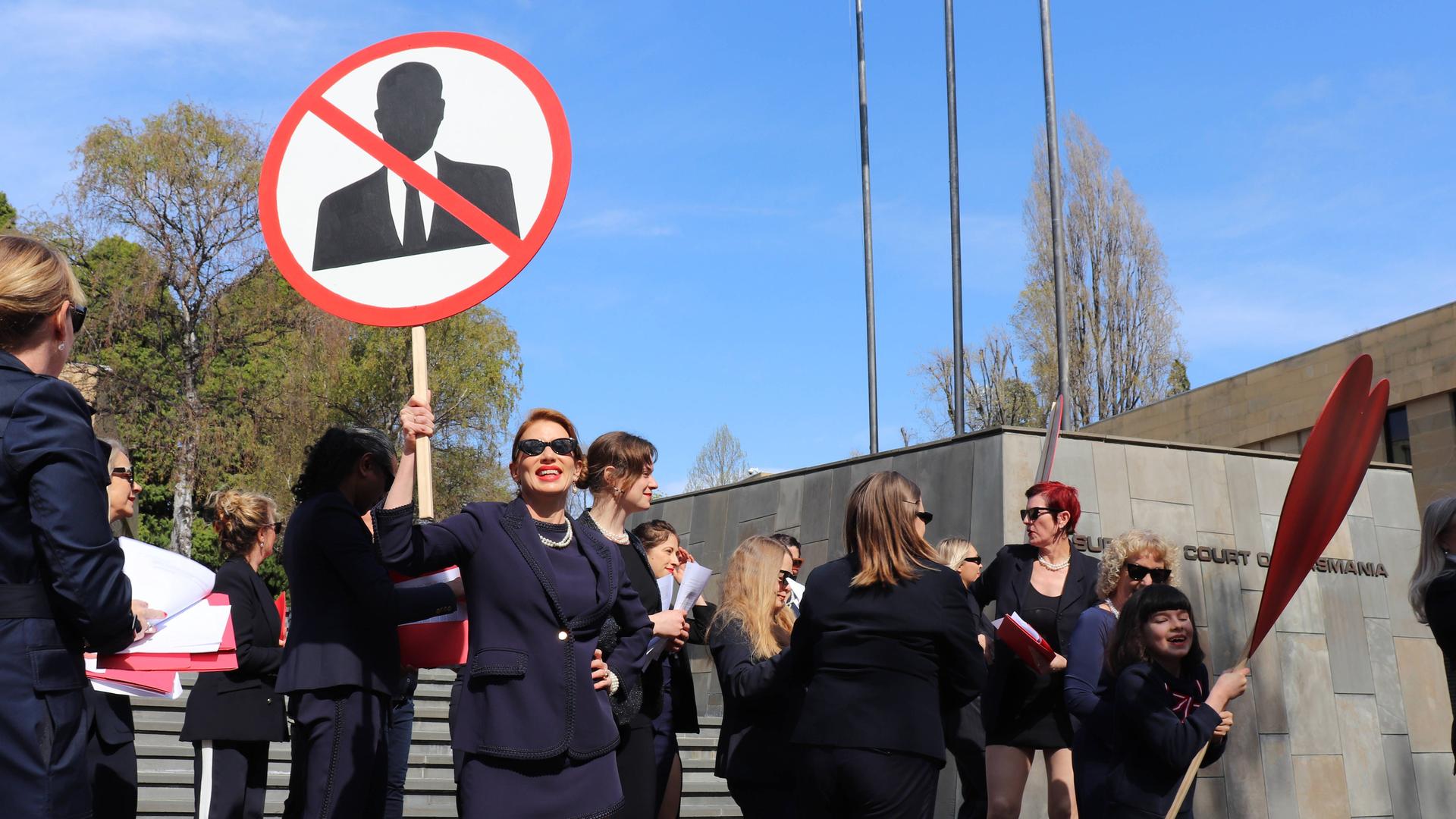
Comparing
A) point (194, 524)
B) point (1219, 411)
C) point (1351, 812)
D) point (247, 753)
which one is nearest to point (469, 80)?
point (247, 753)

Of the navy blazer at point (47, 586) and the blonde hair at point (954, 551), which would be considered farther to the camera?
the blonde hair at point (954, 551)

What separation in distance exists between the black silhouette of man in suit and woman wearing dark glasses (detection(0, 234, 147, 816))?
116 cm

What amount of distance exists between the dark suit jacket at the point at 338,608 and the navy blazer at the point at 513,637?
1.53ft

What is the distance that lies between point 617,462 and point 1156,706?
2.18m

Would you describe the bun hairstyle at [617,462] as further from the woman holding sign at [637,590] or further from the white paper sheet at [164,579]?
the white paper sheet at [164,579]

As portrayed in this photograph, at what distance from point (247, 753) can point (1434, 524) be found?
4.90 m

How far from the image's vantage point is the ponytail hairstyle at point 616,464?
17.4 feet

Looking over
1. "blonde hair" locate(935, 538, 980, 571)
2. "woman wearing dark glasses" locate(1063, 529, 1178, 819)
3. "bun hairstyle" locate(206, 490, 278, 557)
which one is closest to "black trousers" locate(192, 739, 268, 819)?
"bun hairstyle" locate(206, 490, 278, 557)

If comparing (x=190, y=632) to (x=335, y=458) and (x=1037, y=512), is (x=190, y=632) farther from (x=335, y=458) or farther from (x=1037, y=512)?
(x=1037, y=512)

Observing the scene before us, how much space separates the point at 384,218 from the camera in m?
3.89

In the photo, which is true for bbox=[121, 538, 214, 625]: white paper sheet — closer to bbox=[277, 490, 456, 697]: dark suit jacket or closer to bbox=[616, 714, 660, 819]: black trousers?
bbox=[277, 490, 456, 697]: dark suit jacket

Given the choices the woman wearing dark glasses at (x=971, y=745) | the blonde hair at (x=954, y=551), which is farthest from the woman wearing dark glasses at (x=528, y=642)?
the blonde hair at (x=954, y=551)

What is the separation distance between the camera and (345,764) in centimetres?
436

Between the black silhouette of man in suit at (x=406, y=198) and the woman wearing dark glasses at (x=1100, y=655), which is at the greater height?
the black silhouette of man in suit at (x=406, y=198)
